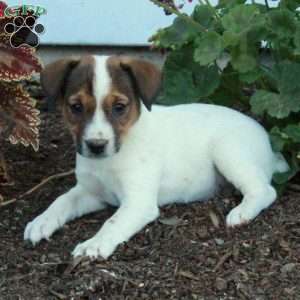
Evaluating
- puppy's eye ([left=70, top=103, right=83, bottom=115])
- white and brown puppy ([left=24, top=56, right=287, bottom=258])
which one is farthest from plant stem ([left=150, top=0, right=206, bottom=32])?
puppy's eye ([left=70, top=103, right=83, bottom=115])

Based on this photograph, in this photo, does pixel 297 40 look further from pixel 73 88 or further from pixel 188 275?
pixel 188 275

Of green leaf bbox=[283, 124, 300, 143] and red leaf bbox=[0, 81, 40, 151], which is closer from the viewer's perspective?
red leaf bbox=[0, 81, 40, 151]

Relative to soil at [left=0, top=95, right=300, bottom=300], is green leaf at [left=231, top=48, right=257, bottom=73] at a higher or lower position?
higher

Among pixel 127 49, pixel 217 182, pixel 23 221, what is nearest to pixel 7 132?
pixel 23 221

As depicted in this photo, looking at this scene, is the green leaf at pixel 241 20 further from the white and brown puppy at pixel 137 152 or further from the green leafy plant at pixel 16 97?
the green leafy plant at pixel 16 97

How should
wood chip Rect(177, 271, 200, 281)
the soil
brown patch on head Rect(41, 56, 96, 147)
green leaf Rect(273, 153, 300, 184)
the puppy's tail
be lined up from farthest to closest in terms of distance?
the puppy's tail → green leaf Rect(273, 153, 300, 184) → brown patch on head Rect(41, 56, 96, 147) → wood chip Rect(177, 271, 200, 281) → the soil

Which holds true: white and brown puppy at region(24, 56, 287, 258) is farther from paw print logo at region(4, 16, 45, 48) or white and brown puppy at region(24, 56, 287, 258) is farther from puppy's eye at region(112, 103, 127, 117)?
paw print logo at region(4, 16, 45, 48)

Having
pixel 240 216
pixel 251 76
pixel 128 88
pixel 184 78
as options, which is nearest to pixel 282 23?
pixel 251 76
